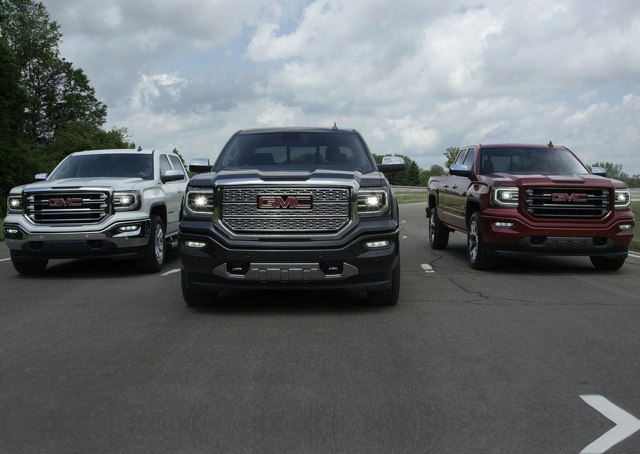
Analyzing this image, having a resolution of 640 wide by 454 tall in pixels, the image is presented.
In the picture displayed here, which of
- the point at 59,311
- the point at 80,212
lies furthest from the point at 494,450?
the point at 80,212

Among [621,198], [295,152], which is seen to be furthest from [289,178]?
[621,198]

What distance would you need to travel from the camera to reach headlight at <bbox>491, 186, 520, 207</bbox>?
11.0 m

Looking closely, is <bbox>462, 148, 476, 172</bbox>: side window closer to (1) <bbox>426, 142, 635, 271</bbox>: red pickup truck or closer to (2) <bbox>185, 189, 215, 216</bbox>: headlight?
(1) <bbox>426, 142, 635, 271</bbox>: red pickup truck

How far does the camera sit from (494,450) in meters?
3.77

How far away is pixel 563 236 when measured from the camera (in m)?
10.8

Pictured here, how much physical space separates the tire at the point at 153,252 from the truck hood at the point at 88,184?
25.8 inches

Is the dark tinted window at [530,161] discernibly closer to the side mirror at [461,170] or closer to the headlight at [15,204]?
the side mirror at [461,170]

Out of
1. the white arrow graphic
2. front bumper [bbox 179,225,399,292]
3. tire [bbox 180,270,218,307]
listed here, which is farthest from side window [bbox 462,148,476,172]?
the white arrow graphic

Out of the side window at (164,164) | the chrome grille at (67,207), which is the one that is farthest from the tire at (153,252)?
the side window at (164,164)

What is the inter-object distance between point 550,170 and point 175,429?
378 inches

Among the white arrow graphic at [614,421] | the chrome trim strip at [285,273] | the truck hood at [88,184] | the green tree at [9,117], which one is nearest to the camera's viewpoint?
the white arrow graphic at [614,421]

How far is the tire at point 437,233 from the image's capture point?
15.4 meters

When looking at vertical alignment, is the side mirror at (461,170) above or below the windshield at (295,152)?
below

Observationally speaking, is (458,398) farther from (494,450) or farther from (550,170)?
(550,170)
